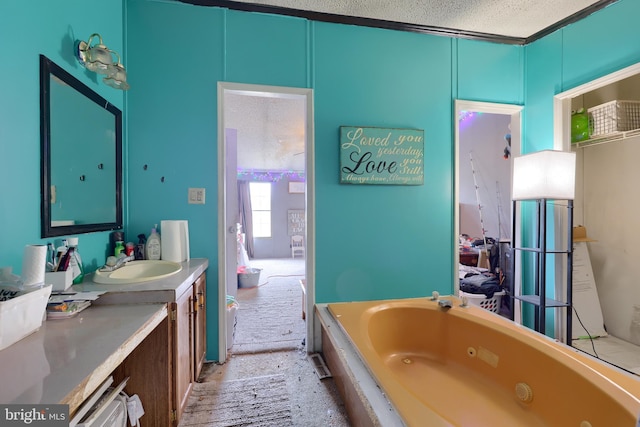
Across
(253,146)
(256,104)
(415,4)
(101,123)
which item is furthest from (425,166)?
(253,146)

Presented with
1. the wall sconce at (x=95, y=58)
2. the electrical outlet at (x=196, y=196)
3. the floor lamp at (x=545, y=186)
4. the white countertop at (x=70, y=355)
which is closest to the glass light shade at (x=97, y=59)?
the wall sconce at (x=95, y=58)

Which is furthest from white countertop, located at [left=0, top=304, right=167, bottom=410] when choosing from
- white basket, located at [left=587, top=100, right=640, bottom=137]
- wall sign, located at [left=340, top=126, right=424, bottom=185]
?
white basket, located at [left=587, top=100, right=640, bottom=137]

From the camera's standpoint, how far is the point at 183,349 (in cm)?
135

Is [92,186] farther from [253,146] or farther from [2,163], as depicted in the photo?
[253,146]

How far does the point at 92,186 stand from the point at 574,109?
3580 millimetres

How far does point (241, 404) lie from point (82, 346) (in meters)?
1.01

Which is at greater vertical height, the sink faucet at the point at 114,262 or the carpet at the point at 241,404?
the sink faucet at the point at 114,262

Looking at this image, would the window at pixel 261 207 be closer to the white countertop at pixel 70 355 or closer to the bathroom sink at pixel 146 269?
the bathroom sink at pixel 146 269

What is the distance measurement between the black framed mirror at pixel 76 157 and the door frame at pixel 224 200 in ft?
1.96

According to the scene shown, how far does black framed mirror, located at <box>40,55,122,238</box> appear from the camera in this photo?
1.14 metres

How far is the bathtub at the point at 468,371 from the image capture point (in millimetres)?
1023

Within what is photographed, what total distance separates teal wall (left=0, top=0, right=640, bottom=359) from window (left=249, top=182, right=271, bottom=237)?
512cm

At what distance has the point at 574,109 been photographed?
230 cm

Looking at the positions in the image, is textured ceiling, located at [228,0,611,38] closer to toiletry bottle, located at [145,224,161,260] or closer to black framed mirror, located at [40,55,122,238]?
black framed mirror, located at [40,55,122,238]
